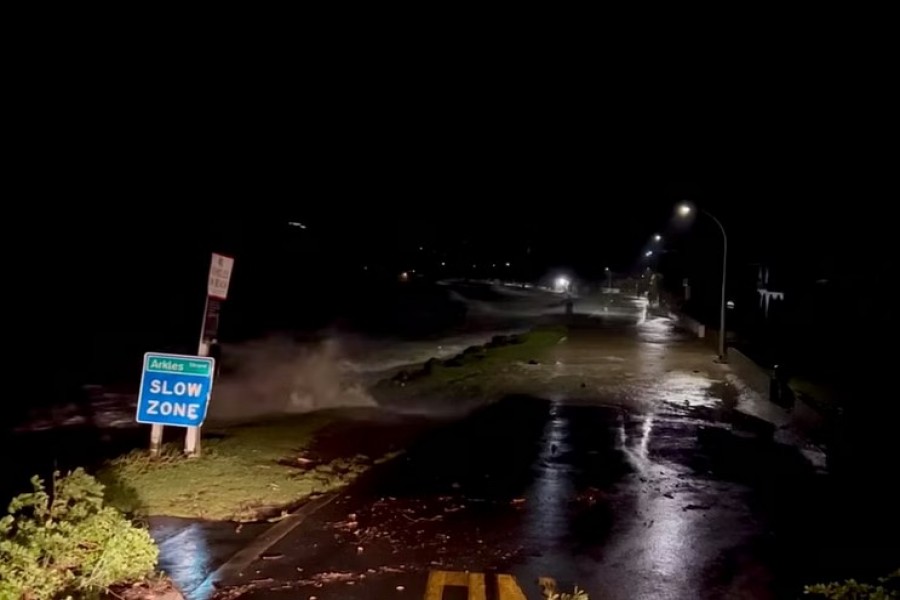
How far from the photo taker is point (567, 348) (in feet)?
100

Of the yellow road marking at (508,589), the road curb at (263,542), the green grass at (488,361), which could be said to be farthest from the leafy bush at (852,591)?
the green grass at (488,361)

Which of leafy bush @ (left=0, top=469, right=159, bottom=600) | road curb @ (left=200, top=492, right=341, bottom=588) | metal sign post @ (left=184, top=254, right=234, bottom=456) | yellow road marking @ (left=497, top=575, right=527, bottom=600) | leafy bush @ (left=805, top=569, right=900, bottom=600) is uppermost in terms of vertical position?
metal sign post @ (left=184, top=254, right=234, bottom=456)

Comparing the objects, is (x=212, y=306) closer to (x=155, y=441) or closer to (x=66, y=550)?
(x=155, y=441)

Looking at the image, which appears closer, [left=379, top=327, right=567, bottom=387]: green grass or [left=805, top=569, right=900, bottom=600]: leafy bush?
[left=805, top=569, right=900, bottom=600]: leafy bush

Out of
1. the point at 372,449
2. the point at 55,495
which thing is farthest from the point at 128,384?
the point at 55,495

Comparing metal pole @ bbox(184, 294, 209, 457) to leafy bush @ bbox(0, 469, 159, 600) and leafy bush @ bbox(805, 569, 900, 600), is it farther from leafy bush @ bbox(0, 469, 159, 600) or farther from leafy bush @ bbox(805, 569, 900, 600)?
leafy bush @ bbox(805, 569, 900, 600)

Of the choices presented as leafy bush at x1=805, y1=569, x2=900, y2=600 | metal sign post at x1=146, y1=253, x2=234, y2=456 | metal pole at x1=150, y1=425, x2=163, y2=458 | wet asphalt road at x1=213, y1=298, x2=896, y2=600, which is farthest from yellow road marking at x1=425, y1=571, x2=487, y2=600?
metal pole at x1=150, y1=425, x2=163, y2=458

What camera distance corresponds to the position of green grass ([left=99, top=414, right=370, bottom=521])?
28.0 ft

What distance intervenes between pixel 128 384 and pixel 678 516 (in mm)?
18503

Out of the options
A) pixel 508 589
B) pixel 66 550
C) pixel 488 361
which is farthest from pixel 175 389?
pixel 488 361

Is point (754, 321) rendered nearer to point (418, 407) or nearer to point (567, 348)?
point (567, 348)

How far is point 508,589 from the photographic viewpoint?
Answer: 6.50 metres

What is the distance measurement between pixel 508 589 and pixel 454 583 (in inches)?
18.1

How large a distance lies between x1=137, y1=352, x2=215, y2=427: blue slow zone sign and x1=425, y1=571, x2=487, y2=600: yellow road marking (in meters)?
4.54
